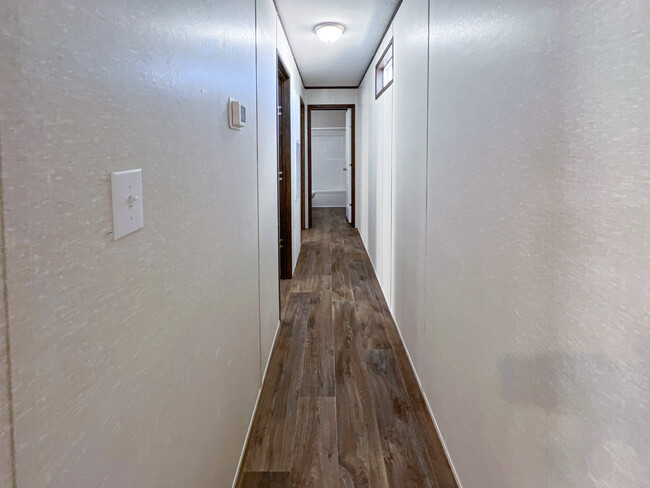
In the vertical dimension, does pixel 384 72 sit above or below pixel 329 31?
below

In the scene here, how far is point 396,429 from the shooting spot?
7.44 ft

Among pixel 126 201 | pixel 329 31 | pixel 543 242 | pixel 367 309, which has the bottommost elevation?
pixel 367 309

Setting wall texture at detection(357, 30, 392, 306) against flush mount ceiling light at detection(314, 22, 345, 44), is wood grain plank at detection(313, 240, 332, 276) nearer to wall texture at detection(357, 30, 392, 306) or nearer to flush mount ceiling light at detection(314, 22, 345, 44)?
wall texture at detection(357, 30, 392, 306)

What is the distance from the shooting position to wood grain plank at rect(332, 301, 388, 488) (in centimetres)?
196

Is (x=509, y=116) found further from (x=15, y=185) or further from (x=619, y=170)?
(x=15, y=185)

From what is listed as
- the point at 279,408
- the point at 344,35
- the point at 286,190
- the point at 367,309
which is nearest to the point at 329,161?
the point at 286,190

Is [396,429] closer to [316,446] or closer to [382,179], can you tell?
[316,446]

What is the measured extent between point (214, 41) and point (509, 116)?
0.92 metres

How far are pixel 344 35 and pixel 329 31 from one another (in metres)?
0.34

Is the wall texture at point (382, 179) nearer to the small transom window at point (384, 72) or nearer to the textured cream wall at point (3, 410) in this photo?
the small transom window at point (384, 72)

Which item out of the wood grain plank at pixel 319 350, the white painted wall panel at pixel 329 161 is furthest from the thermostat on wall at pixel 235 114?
the white painted wall panel at pixel 329 161

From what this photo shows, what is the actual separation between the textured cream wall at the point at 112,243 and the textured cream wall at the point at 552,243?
836mm

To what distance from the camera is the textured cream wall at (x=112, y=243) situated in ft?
1.89

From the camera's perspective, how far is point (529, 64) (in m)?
1.12
